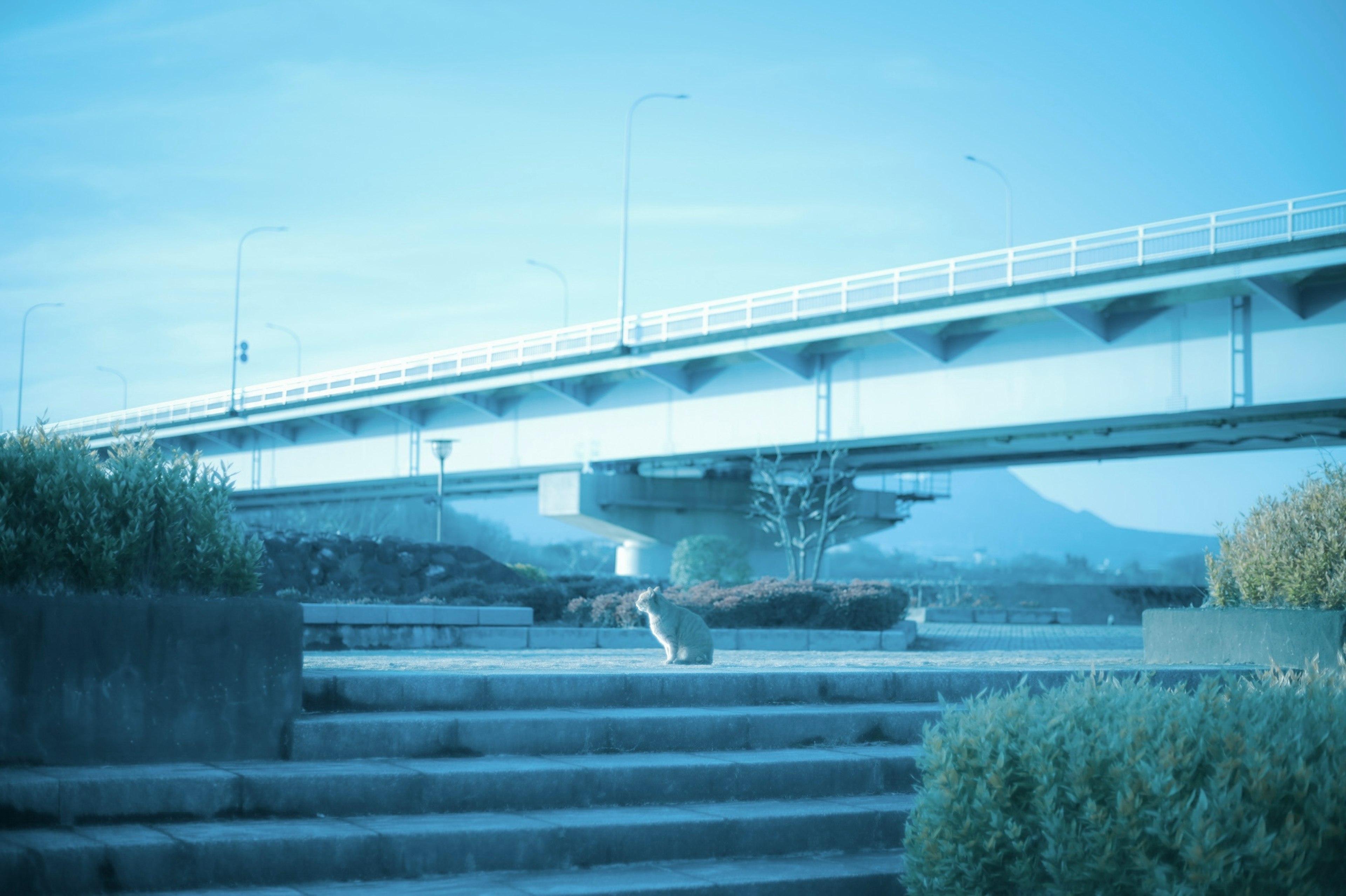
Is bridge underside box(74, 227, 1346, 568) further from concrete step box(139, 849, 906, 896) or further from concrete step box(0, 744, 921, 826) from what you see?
concrete step box(139, 849, 906, 896)

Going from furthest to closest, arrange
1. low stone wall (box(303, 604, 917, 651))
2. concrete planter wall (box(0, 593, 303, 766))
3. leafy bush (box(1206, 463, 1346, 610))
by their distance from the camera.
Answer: low stone wall (box(303, 604, 917, 651)), leafy bush (box(1206, 463, 1346, 610)), concrete planter wall (box(0, 593, 303, 766))

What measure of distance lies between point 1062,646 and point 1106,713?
Answer: 14.8 meters

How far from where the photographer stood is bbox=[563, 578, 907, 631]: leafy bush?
61.7 feet

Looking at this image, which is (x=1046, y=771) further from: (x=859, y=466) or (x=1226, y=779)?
(x=859, y=466)

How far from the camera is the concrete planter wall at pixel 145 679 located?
5.64 m

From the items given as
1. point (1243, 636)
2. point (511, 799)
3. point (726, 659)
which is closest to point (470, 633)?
point (726, 659)

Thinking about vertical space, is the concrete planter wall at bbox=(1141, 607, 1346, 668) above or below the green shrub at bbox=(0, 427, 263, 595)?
below

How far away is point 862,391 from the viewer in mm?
37062

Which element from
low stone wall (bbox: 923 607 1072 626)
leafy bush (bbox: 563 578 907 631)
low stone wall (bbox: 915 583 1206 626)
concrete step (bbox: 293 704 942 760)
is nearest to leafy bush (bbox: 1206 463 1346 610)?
concrete step (bbox: 293 704 942 760)

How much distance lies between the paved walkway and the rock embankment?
27.2ft

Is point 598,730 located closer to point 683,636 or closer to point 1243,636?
point 683,636

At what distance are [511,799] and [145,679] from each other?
6.45ft

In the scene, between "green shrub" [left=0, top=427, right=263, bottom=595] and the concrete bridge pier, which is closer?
"green shrub" [left=0, top=427, right=263, bottom=595]

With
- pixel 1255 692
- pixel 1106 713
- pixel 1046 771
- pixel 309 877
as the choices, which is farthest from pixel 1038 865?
pixel 309 877
